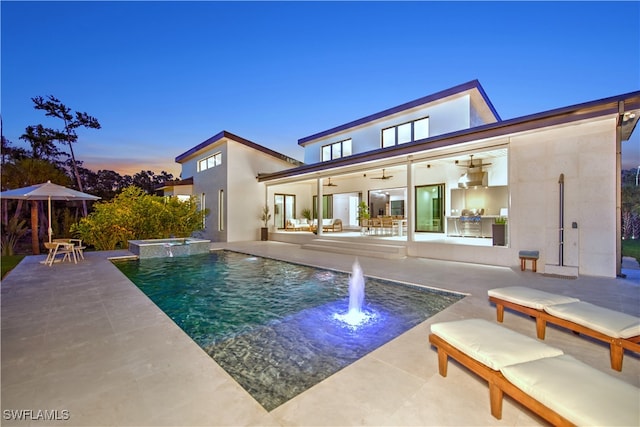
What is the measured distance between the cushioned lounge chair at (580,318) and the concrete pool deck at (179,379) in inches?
8.6

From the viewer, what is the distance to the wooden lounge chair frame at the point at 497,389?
1.79m

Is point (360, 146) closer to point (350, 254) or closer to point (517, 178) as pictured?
point (350, 254)

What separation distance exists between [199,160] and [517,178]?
63.2ft

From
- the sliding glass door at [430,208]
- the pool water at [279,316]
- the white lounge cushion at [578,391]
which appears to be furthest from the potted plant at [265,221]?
the white lounge cushion at [578,391]

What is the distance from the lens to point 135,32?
40.9 ft

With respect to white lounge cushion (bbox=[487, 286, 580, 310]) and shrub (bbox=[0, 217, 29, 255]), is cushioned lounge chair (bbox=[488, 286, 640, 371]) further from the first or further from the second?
shrub (bbox=[0, 217, 29, 255])

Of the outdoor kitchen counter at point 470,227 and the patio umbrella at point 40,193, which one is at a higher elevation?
the patio umbrella at point 40,193

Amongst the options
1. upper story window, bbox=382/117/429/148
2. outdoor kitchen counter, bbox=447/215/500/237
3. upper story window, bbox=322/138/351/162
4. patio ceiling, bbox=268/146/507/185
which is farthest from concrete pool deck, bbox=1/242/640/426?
upper story window, bbox=322/138/351/162

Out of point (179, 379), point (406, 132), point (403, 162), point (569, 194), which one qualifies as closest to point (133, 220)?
point (403, 162)

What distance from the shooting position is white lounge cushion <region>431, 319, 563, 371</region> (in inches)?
88.6

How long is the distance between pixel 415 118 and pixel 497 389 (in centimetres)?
1382

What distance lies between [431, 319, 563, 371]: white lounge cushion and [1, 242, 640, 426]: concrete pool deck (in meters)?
0.39

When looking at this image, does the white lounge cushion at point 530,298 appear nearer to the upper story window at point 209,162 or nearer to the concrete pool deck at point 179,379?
the concrete pool deck at point 179,379

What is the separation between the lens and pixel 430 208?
14250mm
